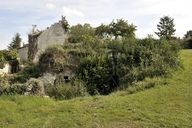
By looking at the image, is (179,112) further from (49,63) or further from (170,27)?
(170,27)

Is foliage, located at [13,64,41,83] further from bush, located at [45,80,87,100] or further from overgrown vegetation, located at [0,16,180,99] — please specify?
bush, located at [45,80,87,100]

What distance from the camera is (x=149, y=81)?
19.3 m

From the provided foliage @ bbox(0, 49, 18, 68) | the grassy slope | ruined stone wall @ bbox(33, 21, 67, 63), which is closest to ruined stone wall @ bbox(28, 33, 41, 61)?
ruined stone wall @ bbox(33, 21, 67, 63)

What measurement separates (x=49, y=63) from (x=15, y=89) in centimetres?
487

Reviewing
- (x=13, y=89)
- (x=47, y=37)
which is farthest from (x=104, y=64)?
(x=47, y=37)

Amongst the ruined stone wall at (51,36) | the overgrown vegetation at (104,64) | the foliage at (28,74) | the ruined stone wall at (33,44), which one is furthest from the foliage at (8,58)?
the overgrown vegetation at (104,64)

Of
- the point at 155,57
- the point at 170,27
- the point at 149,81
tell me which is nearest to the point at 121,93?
the point at 149,81

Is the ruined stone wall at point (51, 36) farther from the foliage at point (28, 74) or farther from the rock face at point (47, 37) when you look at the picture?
the foliage at point (28, 74)

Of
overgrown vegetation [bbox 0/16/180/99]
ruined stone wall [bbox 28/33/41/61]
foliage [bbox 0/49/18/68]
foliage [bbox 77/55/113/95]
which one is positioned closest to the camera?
overgrown vegetation [bbox 0/16/180/99]

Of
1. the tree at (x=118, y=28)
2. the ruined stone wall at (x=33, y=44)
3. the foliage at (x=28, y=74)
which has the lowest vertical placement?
the foliage at (x=28, y=74)

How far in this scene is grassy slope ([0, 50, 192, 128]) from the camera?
558 inches

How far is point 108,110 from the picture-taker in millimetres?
15445

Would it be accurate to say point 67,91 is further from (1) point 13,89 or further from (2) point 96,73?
(2) point 96,73

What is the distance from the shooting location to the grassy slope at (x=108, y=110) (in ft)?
46.5
